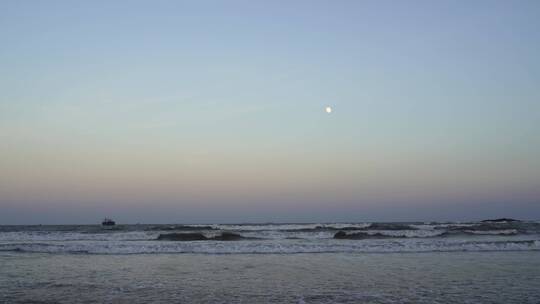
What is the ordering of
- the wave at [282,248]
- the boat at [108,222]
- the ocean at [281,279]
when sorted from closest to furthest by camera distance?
the ocean at [281,279] < the wave at [282,248] < the boat at [108,222]

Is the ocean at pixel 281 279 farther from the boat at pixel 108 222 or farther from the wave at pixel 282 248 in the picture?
the boat at pixel 108 222

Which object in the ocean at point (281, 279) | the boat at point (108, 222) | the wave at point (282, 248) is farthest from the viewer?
the boat at point (108, 222)

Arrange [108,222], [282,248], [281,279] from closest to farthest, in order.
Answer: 1. [281,279]
2. [282,248]
3. [108,222]

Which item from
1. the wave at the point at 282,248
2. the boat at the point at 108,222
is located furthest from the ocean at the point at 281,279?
the boat at the point at 108,222

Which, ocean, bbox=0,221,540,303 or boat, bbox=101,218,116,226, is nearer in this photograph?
ocean, bbox=0,221,540,303

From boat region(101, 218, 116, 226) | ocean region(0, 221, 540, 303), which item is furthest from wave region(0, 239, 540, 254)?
boat region(101, 218, 116, 226)

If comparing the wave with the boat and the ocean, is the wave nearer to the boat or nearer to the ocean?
the ocean

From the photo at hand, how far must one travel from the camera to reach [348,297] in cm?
1070

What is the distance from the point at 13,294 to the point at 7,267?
23.3 feet

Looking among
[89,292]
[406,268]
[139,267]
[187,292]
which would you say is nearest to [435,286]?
[406,268]

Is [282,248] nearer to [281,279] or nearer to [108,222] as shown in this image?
[281,279]

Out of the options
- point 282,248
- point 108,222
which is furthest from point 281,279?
point 108,222

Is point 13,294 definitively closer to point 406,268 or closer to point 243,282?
point 243,282

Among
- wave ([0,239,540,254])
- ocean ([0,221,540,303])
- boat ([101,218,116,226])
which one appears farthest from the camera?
boat ([101,218,116,226])
